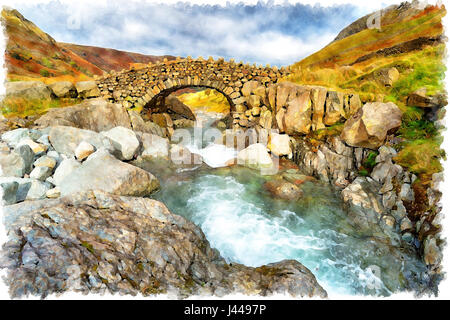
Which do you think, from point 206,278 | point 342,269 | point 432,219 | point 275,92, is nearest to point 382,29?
point 275,92

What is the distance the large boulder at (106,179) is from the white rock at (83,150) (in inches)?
58.1

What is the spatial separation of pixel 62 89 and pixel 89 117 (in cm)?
348

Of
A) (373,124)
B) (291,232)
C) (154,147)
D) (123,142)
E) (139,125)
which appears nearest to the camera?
(291,232)

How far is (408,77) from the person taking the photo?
31.5 ft

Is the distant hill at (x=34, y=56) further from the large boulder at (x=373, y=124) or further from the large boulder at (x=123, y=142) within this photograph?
the large boulder at (x=373, y=124)

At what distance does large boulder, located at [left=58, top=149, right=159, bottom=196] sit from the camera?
6.27 metres

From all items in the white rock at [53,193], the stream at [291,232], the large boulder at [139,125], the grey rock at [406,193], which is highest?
the large boulder at [139,125]

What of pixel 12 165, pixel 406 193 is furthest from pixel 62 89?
pixel 406 193

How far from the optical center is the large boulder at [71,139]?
8297 millimetres

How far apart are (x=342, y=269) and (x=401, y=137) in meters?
5.46

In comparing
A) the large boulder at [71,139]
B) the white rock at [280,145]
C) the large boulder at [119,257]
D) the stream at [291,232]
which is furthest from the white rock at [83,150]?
the white rock at [280,145]

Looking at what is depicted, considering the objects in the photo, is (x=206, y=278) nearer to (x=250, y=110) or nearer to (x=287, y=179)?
(x=287, y=179)

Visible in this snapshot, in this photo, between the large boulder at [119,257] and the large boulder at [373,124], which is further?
the large boulder at [373,124]

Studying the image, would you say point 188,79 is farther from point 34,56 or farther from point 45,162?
point 34,56
